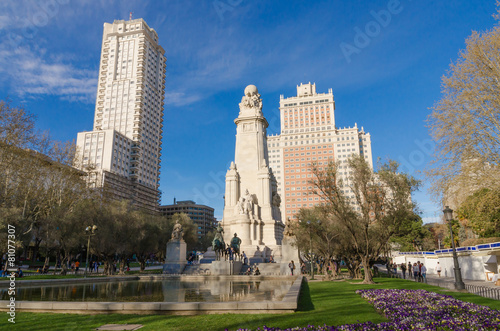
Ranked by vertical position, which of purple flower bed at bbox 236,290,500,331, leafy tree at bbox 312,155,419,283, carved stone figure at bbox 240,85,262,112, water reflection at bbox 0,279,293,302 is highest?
carved stone figure at bbox 240,85,262,112

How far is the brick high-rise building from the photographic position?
397 feet

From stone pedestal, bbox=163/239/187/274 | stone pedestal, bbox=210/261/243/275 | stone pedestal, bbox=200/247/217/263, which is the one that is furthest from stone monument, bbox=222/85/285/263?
stone pedestal, bbox=163/239/187/274

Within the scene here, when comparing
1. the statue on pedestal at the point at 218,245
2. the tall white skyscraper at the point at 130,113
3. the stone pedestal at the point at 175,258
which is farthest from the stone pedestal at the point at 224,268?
the tall white skyscraper at the point at 130,113

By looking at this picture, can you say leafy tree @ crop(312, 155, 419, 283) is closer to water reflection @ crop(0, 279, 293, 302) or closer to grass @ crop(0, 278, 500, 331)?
water reflection @ crop(0, 279, 293, 302)

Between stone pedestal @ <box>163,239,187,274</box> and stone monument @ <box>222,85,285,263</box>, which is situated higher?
stone monument @ <box>222,85,285,263</box>

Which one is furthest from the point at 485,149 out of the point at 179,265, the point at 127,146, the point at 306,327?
the point at 127,146

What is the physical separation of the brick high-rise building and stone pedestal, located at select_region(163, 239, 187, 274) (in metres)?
90.0

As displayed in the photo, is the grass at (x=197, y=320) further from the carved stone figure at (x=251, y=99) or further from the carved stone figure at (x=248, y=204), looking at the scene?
the carved stone figure at (x=251, y=99)

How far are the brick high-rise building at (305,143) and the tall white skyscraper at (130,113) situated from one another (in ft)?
149

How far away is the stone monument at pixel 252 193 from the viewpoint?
124 feet

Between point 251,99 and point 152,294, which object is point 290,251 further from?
point 251,99

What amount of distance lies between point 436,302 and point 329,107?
12066 cm

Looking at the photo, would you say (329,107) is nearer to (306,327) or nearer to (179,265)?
(179,265)

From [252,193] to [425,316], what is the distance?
3361 cm
